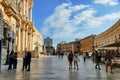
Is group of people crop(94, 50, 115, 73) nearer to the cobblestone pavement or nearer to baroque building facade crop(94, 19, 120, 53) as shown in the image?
the cobblestone pavement

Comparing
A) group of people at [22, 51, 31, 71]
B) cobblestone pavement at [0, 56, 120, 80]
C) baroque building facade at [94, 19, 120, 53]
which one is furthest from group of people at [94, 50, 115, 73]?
group of people at [22, 51, 31, 71]

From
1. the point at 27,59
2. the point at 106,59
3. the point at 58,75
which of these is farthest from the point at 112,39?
the point at 58,75

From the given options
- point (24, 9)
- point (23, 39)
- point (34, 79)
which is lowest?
point (34, 79)

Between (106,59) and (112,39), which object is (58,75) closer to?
(106,59)

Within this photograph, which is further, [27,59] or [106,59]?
[106,59]

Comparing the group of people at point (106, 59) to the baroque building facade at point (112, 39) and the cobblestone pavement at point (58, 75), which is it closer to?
the cobblestone pavement at point (58, 75)

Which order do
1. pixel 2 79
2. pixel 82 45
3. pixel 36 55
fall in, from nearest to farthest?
pixel 2 79 < pixel 36 55 < pixel 82 45

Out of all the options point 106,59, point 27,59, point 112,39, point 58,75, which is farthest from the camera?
point 112,39

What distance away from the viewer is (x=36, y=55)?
5691 cm

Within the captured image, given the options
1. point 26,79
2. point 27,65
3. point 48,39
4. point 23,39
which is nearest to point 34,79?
point 26,79

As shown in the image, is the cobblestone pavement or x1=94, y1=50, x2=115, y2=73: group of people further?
Result: x1=94, y1=50, x2=115, y2=73: group of people

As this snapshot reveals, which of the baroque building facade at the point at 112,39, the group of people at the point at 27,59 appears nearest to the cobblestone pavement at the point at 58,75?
the group of people at the point at 27,59

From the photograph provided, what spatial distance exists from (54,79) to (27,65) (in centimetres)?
748

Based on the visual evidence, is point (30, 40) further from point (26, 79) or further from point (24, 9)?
point (26, 79)
